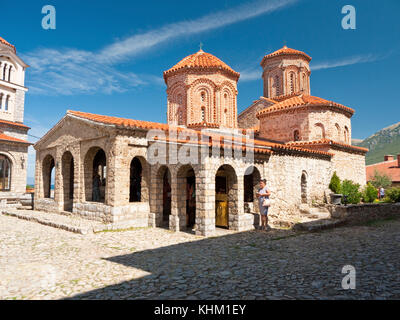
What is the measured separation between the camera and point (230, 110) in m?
18.0

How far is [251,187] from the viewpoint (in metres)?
11.2

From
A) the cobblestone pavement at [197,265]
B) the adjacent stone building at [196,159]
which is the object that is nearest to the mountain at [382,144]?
the adjacent stone building at [196,159]

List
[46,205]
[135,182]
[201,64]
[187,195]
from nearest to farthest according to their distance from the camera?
[187,195] → [135,182] → [46,205] → [201,64]

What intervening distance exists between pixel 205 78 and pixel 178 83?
1.80 meters

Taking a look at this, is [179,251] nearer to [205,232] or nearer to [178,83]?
[205,232]

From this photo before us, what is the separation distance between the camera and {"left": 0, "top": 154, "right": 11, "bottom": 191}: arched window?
19.5 metres

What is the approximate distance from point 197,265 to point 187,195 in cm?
523

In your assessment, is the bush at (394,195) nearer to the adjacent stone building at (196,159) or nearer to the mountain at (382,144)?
the adjacent stone building at (196,159)

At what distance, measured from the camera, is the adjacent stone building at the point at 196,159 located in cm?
974

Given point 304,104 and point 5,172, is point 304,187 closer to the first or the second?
point 304,104

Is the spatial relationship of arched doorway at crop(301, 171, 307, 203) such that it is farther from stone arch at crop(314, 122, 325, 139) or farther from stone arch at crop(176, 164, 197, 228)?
stone arch at crop(176, 164, 197, 228)

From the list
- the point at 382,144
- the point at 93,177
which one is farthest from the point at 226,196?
the point at 382,144
